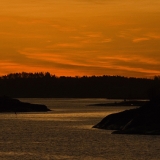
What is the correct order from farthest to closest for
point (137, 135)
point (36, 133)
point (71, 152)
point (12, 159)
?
point (36, 133)
point (137, 135)
point (71, 152)
point (12, 159)

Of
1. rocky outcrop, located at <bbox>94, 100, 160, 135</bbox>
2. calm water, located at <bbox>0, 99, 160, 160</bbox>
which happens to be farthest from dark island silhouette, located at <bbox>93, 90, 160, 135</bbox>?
calm water, located at <bbox>0, 99, 160, 160</bbox>

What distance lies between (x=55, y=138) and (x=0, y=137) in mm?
8808

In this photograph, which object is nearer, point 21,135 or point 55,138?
point 55,138

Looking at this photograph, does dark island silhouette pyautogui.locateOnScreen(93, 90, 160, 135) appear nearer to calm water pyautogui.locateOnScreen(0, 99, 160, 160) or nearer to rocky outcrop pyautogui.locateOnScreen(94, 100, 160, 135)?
rocky outcrop pyautogui.locateOnScreen(94, 100, 160, 135)

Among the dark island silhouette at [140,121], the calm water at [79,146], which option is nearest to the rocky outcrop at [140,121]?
the dark island silhouette at [140,121]

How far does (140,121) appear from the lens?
91188mm

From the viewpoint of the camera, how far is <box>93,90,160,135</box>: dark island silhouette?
9038 cm

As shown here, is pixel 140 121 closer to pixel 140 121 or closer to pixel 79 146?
pixel 140 121

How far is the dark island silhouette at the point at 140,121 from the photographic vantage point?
90.4m

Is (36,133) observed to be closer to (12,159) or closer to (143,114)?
(143,114)

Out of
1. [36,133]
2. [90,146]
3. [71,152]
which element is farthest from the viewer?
[36,133]

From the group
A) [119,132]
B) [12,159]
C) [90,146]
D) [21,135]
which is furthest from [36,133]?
→ [12,159]

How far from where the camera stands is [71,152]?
77.3 m

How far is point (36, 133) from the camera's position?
10950 cm
